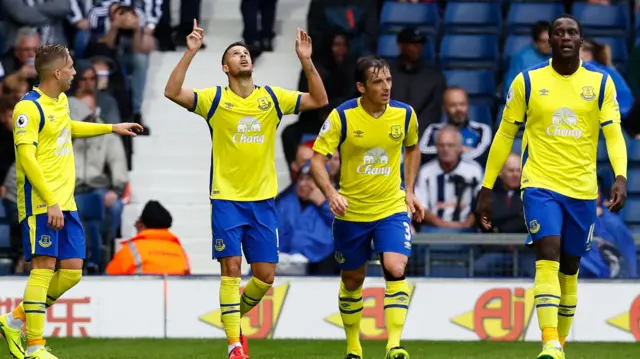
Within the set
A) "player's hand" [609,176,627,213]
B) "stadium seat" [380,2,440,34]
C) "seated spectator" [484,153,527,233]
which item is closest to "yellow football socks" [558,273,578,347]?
"player's hand" [609,176,627,213]

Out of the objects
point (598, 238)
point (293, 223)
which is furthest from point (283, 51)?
point (598, 238)

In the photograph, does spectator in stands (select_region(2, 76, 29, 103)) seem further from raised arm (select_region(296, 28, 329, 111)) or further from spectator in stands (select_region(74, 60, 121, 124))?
raised arm (select_region(296, 28, 329, 111))

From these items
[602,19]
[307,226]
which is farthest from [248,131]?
[602,19]

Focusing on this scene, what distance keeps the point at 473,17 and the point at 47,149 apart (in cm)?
788

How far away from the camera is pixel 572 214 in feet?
31.2

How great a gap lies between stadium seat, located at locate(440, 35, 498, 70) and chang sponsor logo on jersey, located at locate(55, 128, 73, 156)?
7154mm

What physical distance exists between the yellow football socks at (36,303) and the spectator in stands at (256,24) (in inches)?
284

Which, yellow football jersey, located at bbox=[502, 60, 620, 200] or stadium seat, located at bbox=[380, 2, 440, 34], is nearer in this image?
yellow football jersey, located at bbox=[502, 60, 620, 200]

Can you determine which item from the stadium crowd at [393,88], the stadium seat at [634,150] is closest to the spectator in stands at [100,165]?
the stadium crowd at [393,88]

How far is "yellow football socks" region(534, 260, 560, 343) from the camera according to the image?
362 inches

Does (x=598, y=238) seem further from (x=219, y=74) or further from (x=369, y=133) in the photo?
(x=219, y=74)

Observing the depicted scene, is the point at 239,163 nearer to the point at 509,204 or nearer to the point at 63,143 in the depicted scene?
the point at 63,143

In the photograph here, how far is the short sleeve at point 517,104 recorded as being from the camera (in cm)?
951

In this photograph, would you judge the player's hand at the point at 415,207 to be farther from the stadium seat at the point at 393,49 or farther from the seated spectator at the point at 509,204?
the stadium seat at the point at 393,49
